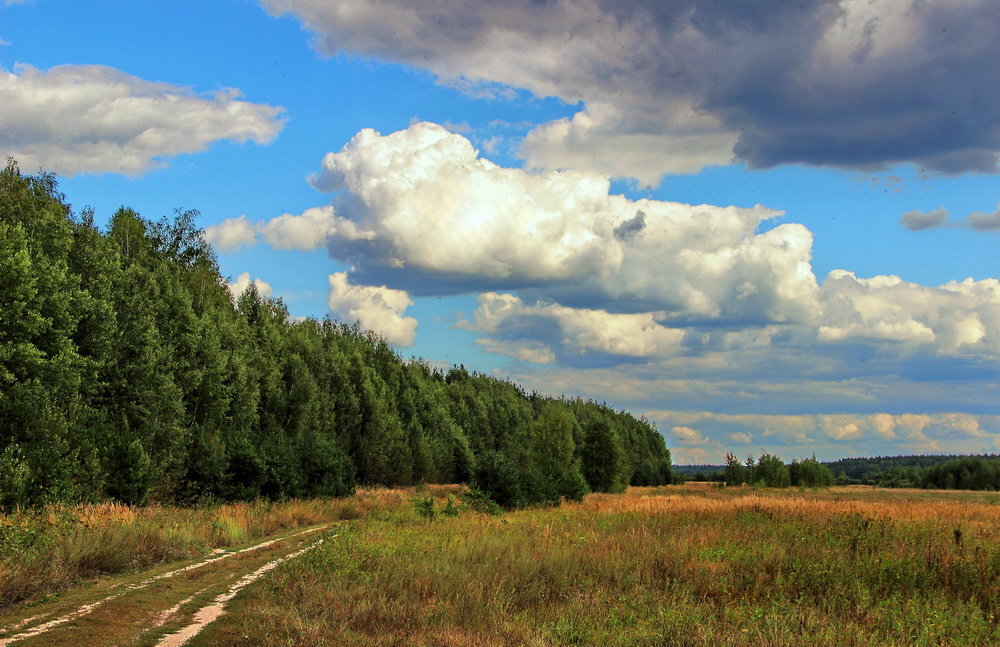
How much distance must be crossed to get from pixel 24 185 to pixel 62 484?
109 feet

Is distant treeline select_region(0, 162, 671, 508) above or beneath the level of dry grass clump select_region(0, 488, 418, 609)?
above

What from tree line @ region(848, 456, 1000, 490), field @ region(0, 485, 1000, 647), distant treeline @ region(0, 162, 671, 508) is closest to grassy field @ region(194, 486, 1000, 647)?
field @ region(0, 485, 1000, 647)

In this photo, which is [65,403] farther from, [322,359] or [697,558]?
[322,359]

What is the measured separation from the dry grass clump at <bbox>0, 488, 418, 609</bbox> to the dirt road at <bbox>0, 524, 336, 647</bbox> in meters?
0.70

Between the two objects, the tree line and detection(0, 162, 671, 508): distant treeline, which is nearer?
detection(0, 162, 671, 508): distant treeline

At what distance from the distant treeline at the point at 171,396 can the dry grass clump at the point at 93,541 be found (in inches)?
222

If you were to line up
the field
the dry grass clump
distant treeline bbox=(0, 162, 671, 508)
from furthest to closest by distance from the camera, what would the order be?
distant treeline bbox=(0, 162, 671, 508) → the dry grass clump → the field

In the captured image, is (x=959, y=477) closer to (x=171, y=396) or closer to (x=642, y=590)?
(x=171, y=396)

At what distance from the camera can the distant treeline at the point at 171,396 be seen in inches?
1164

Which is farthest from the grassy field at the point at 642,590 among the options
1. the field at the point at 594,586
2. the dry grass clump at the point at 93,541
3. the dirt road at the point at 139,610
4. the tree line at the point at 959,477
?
the tree line at the point at 959,477

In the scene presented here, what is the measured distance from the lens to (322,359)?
71.8 meters

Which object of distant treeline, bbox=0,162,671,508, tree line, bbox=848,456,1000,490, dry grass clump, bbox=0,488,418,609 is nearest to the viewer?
dry grass clump, bbox=0,488,418,609

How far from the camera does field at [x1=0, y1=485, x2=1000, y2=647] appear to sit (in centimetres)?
943

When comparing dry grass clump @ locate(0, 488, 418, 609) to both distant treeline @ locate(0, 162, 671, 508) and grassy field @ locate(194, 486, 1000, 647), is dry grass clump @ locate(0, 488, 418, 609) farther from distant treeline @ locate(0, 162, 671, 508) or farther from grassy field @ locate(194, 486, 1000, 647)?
distant treeline @ locate(0, 162, 671, 508)
